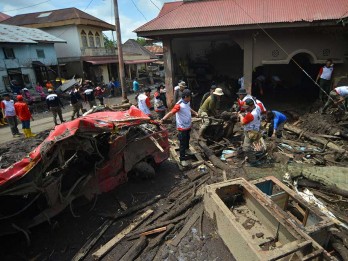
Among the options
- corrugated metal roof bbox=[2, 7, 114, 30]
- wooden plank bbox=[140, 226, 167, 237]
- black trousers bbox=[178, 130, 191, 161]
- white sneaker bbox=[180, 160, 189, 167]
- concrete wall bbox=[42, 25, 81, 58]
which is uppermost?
corrugated metal roof bbox=[2, 7, 114, 30]

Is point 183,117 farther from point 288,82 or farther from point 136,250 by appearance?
point 288,82

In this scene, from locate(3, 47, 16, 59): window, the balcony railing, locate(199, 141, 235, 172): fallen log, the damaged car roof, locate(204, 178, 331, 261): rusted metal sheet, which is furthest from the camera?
the balcony railing

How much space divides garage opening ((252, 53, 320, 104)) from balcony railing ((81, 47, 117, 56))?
20.1 metres

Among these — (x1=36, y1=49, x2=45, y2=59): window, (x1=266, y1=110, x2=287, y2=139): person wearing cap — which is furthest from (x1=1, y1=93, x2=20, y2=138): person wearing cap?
(x1=36, y1=49, x2=45, y2=59): window

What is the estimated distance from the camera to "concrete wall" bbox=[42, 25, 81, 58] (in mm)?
28453

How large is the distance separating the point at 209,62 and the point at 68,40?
18717 mm

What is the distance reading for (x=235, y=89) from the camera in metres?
16.8

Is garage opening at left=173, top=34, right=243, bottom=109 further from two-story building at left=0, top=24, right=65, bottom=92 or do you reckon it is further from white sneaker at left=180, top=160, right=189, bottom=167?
two-story building at left=0, top=24, right=65, bottom=92

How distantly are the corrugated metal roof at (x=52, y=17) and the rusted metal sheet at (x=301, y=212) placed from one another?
1151 inches

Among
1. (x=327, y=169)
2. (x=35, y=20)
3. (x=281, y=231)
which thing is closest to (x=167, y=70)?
(x=327, y=169)

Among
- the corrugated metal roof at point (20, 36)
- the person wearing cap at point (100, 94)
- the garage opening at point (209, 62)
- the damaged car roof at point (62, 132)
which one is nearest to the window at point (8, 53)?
the corrugated metal roof at point (20, 36)

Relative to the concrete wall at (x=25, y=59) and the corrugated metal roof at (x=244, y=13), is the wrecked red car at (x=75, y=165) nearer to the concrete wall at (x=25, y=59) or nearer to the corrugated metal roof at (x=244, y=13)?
the corrugated metal roof at (x=244, y=13)

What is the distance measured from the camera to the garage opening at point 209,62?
1688cm

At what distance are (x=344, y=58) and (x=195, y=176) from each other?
9372mm
